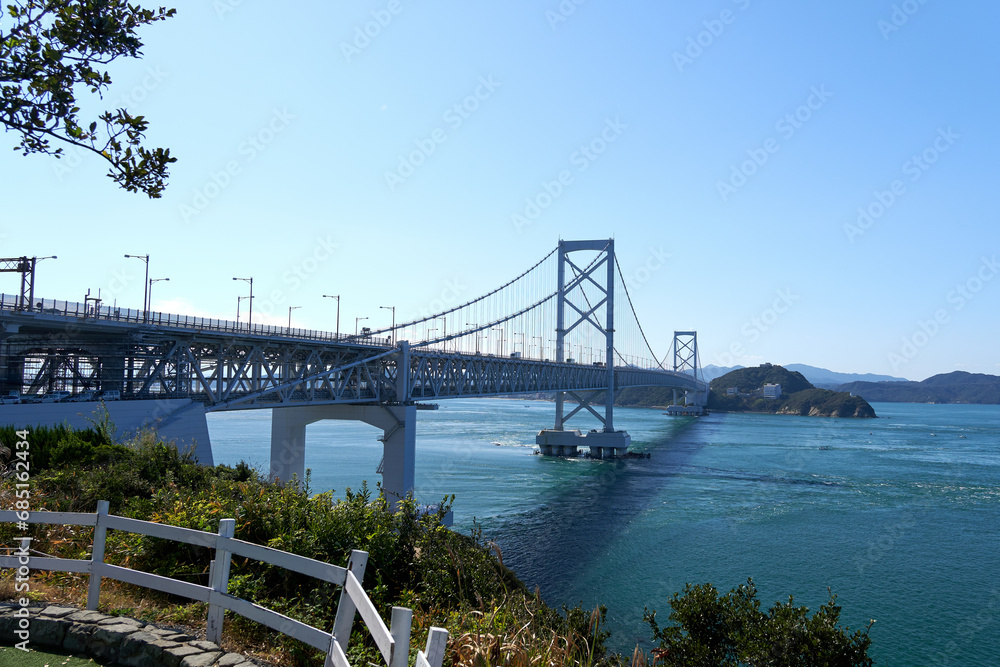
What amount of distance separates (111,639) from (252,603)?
137 cm

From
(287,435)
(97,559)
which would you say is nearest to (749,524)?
(287,435)

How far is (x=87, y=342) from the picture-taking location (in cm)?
2169

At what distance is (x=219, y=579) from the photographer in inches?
209

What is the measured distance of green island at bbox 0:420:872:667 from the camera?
5.86 m

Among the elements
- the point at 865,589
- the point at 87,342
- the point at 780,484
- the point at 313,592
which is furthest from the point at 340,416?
the point at 313,592

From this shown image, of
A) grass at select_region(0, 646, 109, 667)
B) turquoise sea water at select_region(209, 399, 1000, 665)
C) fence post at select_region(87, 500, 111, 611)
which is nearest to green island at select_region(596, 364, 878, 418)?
turquoise sea water at select_region(209, 399, 1000, 665)

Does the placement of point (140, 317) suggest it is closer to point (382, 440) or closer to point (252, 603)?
point (382, 440)

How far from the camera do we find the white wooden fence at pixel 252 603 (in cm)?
316

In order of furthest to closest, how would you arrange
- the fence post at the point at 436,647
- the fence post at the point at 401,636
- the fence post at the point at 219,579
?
the fence post at the point at 219,579
the fence post at the point at 401,636
the fence post at the point at 436,647

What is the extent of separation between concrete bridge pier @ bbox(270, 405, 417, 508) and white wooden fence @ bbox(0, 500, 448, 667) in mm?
29669

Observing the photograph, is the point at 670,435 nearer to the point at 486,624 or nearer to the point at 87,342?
the point at 87,342

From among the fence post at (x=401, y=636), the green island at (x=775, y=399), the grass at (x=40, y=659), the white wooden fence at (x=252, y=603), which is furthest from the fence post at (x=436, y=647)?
the green island at (x=775, y=399)

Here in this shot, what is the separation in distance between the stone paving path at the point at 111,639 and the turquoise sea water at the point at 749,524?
1378 cm

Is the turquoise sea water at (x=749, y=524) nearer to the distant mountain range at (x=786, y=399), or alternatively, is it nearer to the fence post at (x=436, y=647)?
the fence post at (x=436, y=647)
